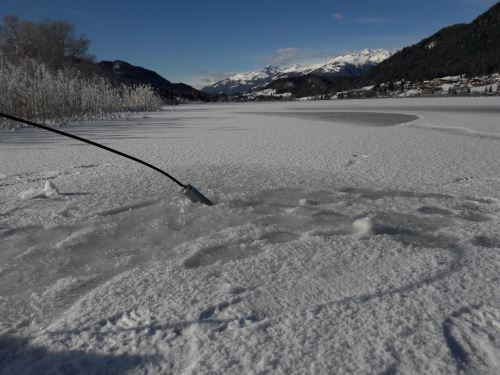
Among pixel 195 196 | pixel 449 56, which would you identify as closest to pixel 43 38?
pixel 195 196

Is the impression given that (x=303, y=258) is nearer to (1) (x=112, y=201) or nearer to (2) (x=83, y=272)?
(2) (x=83, y=272)

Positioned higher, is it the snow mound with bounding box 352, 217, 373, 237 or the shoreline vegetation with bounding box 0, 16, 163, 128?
the shoreline vegetation with bounding box 0, 16, 163, 128

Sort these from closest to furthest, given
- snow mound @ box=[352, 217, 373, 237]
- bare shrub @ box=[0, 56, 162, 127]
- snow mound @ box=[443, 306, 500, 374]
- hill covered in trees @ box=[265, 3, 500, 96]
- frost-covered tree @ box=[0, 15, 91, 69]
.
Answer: snow mound @ box=[443, 306, 500, 374] < snow mound @ box=[352, 217, 373, 237] < bare shrub @ box=[0, 56, 162, 127] < frost-covered tree @ box=[0, 15, 91, 69] < hill covered in trees @ box=[265, 3, 500, 96]

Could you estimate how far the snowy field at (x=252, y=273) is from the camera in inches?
41.1

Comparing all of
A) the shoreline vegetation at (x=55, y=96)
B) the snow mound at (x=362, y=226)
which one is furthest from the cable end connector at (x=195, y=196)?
the shoreline vegetation at (x=55, y=96)

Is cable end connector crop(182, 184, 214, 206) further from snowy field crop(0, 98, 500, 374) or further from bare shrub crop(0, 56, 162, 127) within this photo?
bare shrub crop(0, 56, 162, 127)

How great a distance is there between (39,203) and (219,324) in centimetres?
181

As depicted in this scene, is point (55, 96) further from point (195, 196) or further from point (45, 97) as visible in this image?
point (195, 196)

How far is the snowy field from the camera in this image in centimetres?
104

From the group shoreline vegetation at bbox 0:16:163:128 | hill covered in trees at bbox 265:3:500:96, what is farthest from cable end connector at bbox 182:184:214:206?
hill covered in trees at bbox 265:3:500:96

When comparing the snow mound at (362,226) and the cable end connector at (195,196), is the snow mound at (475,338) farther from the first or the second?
the cable end connector at (195,196)

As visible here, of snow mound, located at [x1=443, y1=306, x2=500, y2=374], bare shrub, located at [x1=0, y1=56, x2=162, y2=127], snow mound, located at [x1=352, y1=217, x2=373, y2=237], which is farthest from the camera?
bare shrub, located at [x1=0, y1=56, x2=162, y2=127]

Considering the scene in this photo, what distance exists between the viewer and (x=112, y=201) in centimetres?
247

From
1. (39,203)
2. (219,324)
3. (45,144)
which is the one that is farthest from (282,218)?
(45,144)
